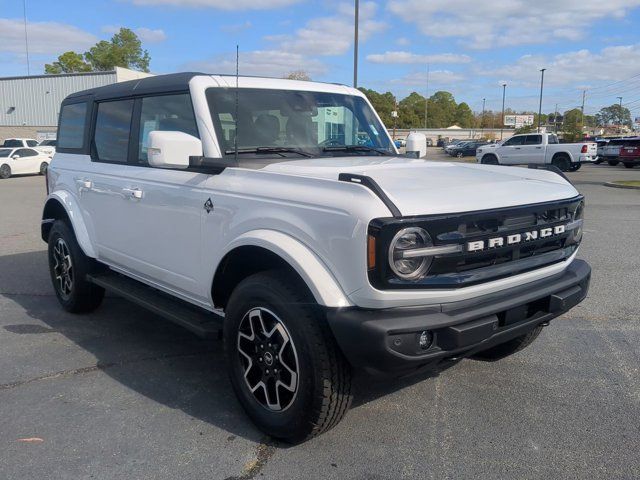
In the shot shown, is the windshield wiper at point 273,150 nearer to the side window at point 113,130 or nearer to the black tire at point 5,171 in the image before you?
the side window at point 113,130

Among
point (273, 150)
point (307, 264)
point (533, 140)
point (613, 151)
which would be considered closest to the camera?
point (307, 264)

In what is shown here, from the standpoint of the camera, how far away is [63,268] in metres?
5.54

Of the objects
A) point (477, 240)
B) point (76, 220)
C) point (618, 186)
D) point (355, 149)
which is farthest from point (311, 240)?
point (618, 186)

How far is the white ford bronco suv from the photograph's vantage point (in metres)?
2.70

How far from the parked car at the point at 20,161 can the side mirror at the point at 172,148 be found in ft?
84.4

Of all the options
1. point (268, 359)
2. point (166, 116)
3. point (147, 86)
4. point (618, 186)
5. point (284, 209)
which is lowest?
point (618, 186)

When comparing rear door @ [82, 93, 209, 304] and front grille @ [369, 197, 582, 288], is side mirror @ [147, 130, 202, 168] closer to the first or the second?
rear door @ [82, 93, 209, 304]

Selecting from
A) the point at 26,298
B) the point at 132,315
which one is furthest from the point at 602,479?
the point at 26,298

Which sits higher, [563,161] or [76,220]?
[76,220]

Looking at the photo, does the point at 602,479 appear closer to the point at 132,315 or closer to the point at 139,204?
the point at 139,204

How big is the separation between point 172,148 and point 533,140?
2927cm

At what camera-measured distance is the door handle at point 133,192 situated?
13.8 feet

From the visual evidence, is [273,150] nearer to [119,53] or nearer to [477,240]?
[477,240]

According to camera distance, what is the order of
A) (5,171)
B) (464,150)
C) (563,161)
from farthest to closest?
(464,150)
(563,161)
(5,171)
